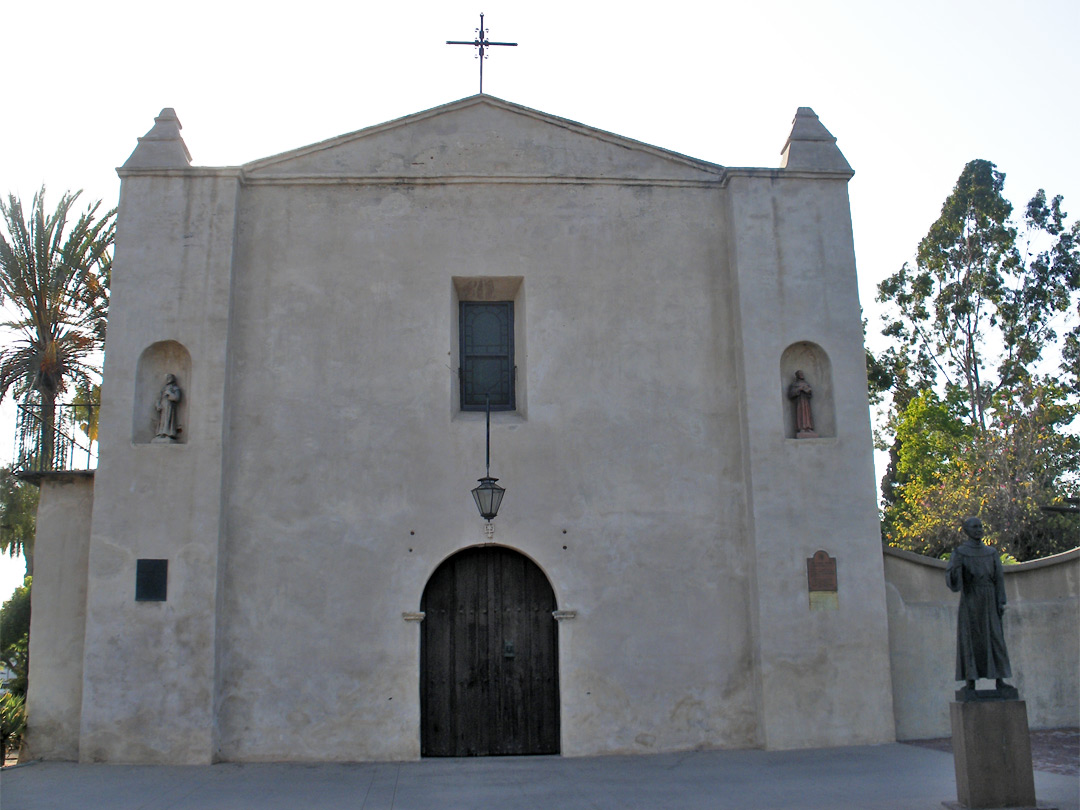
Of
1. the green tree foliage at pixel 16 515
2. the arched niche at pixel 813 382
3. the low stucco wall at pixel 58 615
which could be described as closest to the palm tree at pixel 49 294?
the green tree foliage at pixel 16 515

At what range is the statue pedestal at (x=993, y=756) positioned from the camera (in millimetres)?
7512

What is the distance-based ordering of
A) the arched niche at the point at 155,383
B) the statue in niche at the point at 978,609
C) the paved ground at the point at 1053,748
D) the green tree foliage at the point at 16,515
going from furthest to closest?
the green tree foliage at the point at 16,515 → the arched niche at the point at 155,383 → the paved ground at the point at 1053,748 → the statue in niche at the point at 978,609

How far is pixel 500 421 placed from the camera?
11.5 m

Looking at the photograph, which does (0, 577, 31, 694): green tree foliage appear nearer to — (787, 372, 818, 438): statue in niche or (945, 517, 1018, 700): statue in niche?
(787, 372, 818, 438): statue in niche

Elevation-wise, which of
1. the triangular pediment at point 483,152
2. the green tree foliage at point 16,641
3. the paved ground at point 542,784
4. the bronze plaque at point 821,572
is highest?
the triangular pediment at point 483,152

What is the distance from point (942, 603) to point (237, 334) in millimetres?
9055

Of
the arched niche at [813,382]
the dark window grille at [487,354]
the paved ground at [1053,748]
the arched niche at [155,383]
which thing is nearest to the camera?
the paved ground at [1053,748]

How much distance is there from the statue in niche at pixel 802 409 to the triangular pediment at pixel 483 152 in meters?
2.89

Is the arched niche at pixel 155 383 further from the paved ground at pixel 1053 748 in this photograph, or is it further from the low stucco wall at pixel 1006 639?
the paved ground at pixel 1053 748

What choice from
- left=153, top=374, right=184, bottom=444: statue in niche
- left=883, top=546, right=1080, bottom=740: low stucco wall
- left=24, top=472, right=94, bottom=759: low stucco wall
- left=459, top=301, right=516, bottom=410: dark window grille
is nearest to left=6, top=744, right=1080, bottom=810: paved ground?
left=24, top=472, right=94, bottom=759: low stucco wall

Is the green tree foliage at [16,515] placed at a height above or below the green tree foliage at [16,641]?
above

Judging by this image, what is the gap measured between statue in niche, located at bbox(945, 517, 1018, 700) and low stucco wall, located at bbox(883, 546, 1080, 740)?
128 inches

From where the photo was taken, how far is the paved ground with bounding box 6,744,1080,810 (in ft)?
26.9

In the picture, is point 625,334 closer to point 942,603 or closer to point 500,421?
point 500,421
